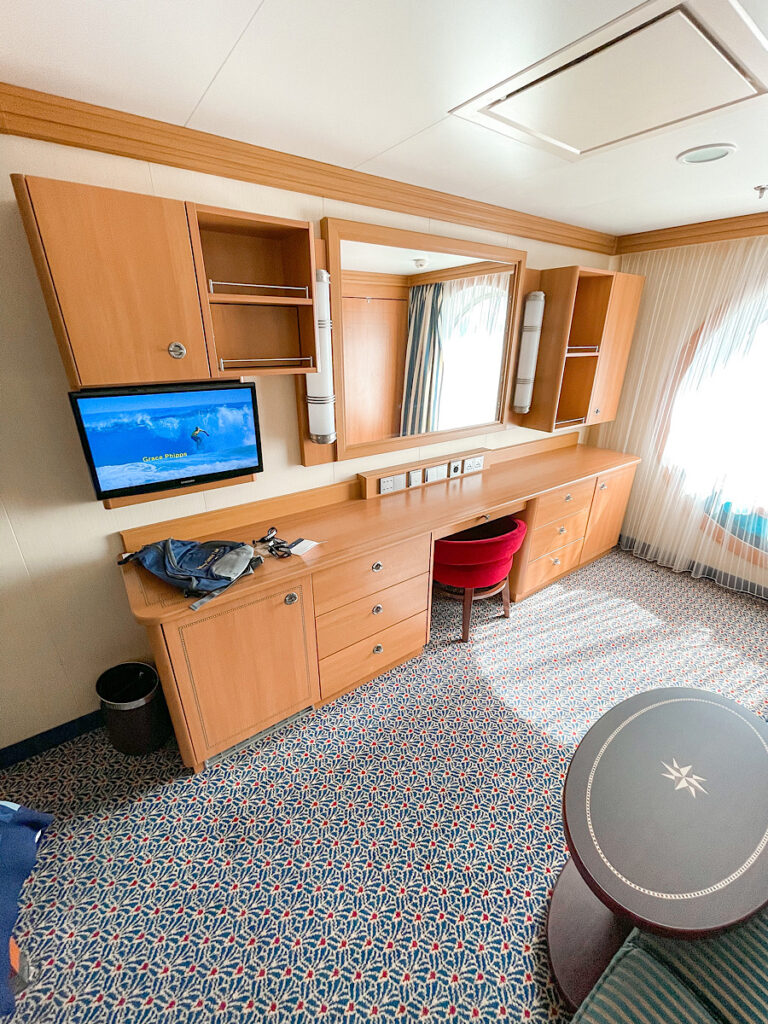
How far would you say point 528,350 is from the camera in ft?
9.01

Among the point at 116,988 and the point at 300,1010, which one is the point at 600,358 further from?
the point at 116,988

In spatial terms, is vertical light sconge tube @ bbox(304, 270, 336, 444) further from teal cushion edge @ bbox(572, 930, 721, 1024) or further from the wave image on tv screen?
teal cushion edge @ bbox(572, 930, 721, 1024)

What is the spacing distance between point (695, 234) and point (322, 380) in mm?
2689

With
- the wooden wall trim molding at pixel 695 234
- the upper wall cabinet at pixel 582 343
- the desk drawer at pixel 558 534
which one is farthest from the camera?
the desk drawer at pixel 558 534

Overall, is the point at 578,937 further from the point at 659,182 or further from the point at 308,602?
the point at 659,182

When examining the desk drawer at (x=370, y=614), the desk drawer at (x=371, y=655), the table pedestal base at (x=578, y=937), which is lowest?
the table pedestal base at (x=578, y=937)

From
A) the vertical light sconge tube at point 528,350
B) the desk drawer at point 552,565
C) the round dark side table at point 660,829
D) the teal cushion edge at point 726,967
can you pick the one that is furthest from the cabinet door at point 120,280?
the desk drawer at point 552,565

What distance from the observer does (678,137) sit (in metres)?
1.49

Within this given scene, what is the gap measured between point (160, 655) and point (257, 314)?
1365mm

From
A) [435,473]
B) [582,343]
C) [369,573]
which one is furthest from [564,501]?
[369,573]

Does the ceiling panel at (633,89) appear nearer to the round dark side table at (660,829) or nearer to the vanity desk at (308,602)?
the vanity desk at (308,602)

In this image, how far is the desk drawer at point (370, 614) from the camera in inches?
76.9

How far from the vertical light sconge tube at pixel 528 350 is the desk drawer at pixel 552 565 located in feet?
3.32

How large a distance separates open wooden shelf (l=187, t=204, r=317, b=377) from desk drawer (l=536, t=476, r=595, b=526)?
1670 millimetres
